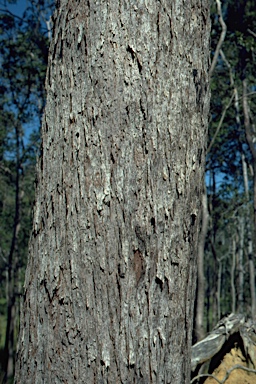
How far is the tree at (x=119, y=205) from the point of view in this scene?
125cm

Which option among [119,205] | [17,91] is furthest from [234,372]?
[17,91]

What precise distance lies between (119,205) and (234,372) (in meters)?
2.47

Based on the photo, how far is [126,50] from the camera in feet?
4.38

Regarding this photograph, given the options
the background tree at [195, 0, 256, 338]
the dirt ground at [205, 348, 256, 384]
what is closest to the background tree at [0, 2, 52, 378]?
the background tree at [195, 0, 256, 338]

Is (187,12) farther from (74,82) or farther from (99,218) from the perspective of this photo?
(99,218)

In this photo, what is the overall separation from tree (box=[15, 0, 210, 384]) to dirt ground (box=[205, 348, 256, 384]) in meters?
2.16

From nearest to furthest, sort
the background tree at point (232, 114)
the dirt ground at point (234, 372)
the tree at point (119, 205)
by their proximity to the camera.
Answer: the tree at point (119, 205) < the dirt ground at point (234, 372) < the background tree at point (232, 114)

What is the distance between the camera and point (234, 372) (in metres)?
3.29

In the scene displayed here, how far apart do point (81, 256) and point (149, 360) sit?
33 cm

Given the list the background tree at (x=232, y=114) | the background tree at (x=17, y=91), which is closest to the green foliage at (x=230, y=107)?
the background tree at (x=232, y=114)

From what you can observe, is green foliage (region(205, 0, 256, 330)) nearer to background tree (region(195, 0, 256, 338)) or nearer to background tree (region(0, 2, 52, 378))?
background tree (region(195, 0, 256, 338))

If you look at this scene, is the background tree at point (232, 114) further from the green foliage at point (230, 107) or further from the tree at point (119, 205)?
the tree at point (119, 205)

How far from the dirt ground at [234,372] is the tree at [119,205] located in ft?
7.10

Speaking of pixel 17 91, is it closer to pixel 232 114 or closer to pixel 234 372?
pixel 232 114
